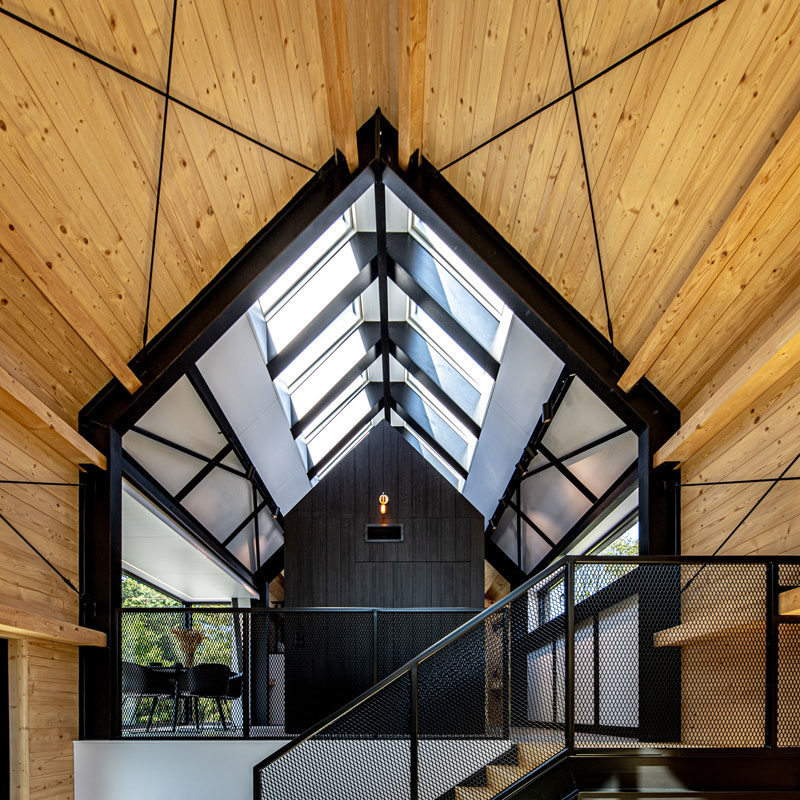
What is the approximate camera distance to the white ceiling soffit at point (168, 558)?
9047mm

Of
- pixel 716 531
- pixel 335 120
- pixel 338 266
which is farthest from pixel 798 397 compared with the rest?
pixel 338 266

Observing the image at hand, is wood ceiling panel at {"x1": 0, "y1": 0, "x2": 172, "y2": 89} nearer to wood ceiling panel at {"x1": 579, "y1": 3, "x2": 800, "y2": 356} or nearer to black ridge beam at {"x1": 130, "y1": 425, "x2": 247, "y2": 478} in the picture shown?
wood ceiling panel at {"x1": 579, "y1": 3, "x2": 800, "y2": 356}

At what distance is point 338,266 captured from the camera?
835 centimetres

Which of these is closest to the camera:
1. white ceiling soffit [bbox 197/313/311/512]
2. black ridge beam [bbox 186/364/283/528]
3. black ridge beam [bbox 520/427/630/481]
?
black ridge beam [bbox 520/427/630/481]

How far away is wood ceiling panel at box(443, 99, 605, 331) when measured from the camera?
16.3 feet

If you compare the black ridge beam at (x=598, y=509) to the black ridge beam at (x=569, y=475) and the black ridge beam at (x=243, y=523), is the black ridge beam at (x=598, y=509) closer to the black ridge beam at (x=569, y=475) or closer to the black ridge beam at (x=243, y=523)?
the black ridge beam at (x=569, y=475)

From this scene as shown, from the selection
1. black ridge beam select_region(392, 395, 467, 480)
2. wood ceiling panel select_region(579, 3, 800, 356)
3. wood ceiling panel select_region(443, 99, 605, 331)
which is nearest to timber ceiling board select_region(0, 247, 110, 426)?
wood ceiling panel select_region(443, 99, 605, 331)

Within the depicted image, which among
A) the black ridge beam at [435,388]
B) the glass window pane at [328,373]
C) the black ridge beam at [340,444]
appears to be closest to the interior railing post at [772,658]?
the black ridge beam at [435,388]

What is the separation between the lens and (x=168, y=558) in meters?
11.4

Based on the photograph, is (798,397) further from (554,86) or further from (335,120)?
(335,120)

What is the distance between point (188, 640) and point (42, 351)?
9.12 feet

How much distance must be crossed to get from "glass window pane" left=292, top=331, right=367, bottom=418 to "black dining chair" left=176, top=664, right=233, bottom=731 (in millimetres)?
3583

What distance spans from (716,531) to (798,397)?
1390 mm

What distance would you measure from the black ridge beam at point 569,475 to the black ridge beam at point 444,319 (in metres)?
1.00
